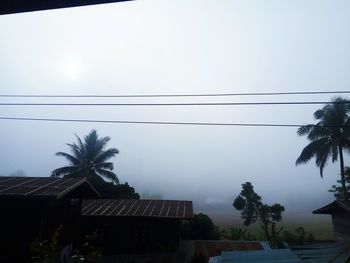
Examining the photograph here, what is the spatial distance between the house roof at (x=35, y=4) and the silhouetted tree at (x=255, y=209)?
33.0 meters

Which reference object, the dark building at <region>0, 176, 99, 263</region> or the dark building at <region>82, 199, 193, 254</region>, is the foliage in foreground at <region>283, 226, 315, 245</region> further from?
the dark building at <region>0, 176, 99, 263</region>

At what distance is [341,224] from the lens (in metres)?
17.1

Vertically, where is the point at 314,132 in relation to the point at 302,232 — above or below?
above

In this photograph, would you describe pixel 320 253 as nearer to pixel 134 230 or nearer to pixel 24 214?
pixel 24 214

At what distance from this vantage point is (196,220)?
28.2m

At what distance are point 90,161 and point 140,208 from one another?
47.0 ft

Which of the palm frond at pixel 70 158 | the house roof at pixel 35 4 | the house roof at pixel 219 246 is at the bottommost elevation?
the house roof at pixel 219 246

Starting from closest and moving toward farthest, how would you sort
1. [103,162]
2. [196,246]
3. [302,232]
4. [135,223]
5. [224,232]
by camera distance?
[135,223]
[196,246]
[302,232]
[224,232]
[103,162]

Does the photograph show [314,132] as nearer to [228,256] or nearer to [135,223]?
[135,223]

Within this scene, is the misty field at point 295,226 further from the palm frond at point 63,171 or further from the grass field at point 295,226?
the palm frond at point 63,171

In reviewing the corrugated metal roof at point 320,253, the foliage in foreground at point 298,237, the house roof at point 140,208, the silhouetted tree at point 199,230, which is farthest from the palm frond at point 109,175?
the corrugated metal roof at point 320,253

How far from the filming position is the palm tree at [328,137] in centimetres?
2481

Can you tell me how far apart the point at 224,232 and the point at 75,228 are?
1672 cm

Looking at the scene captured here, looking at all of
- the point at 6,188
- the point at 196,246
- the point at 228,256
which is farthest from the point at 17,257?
the point at 196,246
